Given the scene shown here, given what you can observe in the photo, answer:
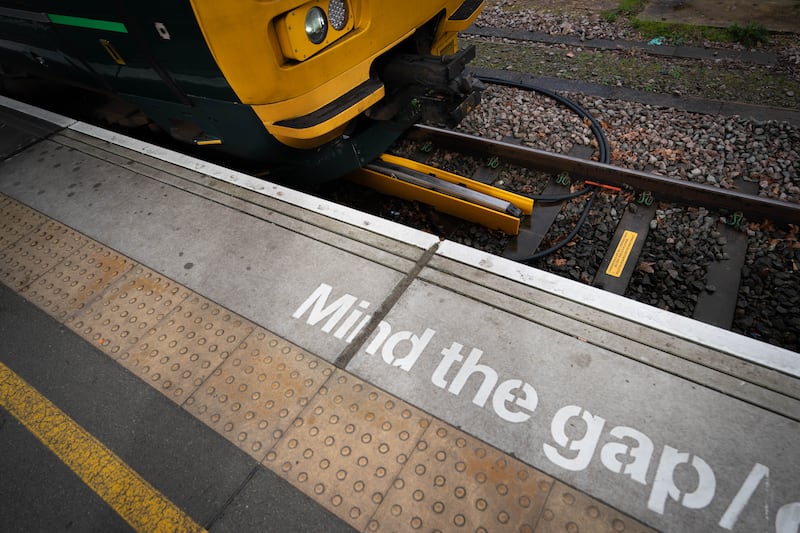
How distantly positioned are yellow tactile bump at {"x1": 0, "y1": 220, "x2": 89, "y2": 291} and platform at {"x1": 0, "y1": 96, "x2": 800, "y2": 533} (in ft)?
0.09

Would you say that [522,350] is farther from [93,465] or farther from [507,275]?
[93,465]

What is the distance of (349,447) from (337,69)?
89.9 inches

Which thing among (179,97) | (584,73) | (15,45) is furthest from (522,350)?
(15,45)

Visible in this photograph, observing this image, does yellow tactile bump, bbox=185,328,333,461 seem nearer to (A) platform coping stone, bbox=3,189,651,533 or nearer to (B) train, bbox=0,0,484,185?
(A) platform coping stone, bbox=3,189,651,533

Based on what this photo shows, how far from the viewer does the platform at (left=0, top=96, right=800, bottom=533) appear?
1914mm

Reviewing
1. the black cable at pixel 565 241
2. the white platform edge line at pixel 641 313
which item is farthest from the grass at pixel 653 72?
the white platform edge line at pixel 641 313

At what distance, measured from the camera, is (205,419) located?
238 cm

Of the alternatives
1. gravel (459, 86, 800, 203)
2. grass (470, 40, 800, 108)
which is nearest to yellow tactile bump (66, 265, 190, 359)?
gravel (459, 86, 800, 203)

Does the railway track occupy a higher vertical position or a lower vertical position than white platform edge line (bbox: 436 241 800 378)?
lower

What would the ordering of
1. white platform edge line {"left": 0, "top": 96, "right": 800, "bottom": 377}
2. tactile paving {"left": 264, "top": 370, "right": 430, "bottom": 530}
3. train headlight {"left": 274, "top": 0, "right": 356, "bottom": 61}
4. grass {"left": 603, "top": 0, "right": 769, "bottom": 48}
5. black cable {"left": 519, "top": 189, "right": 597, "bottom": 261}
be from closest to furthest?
tactile paving {"left": 264, "top": 370, "right": 430, "bottom": 530}
white platform edge line {"left": 0, "top": 96, "right": 800, "bottom": 377}
train headlight {"left": 274, "top": 0, "right": 356, "bottom": 61}
black cable {"left": 519, "top": 189, "right": 597, "bottom": 261}
grass {"left": 603, "top": 0, "right": 769, "bottom": 48}

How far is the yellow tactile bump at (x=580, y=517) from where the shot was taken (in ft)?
5.90

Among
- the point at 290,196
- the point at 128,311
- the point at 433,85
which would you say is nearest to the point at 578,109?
the point at 433,85

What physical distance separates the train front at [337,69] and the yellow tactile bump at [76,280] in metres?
1.49

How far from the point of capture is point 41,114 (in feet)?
16.5
